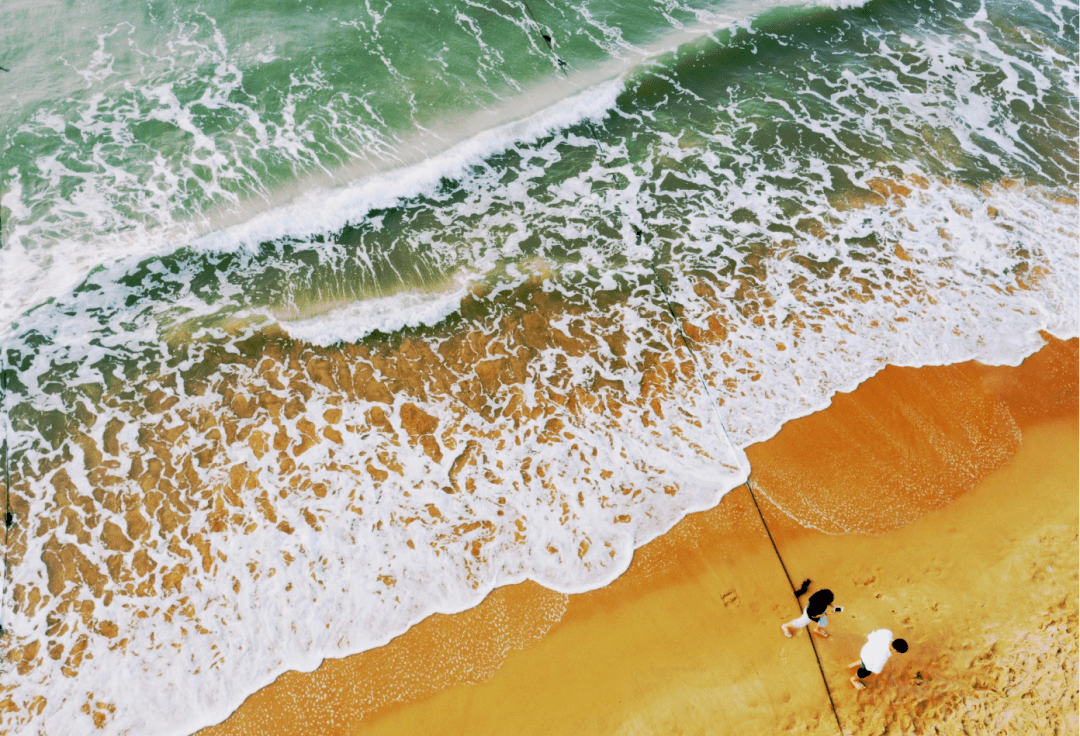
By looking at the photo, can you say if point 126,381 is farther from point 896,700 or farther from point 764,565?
point 896,700

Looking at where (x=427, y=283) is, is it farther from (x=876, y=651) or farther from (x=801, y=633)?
(x=876, y=651)

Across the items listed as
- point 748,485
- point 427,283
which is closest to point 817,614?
point 748,485

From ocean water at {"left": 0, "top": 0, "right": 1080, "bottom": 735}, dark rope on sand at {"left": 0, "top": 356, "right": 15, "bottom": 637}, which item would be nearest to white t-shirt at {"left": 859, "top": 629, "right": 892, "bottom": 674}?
ocean water at {"left": 0, "top": 0, "right": 1080, "bottom": 735}

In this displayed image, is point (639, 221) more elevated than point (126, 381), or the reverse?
point (639, 221)

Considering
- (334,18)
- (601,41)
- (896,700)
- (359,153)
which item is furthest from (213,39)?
(896,700)

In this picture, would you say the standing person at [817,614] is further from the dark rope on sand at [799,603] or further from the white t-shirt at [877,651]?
the white t-shirt at [877,651]

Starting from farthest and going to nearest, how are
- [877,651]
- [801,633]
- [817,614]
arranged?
[801,633] → [817,614] → [877,651]

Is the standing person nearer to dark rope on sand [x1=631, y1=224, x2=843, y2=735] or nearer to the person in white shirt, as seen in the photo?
dark rope on sand [x1=631, y1=224, x2=843, y2=735]

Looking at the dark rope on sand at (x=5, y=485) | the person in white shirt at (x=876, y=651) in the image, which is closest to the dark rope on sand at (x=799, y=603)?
the person in white shirt at (x=876, y=651)
